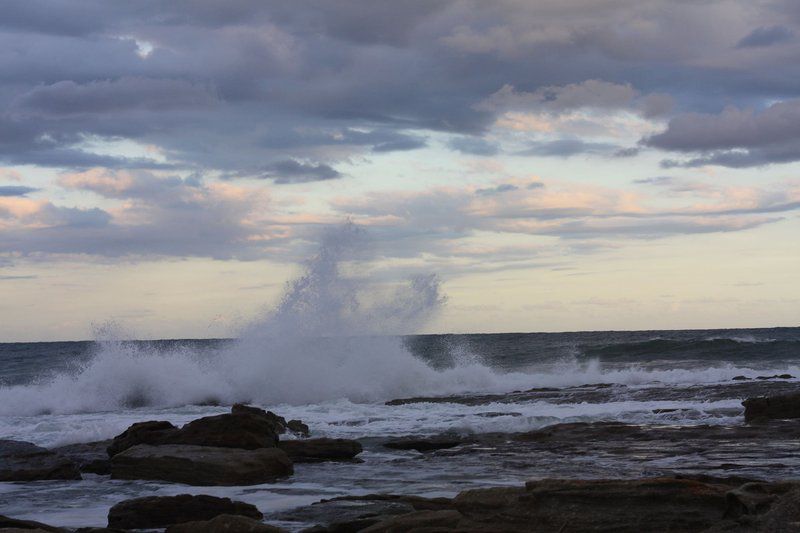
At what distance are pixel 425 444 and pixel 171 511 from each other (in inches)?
256

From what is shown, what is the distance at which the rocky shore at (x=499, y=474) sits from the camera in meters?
7.04

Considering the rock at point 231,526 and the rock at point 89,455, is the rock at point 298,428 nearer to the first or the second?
the rock at point 89,455

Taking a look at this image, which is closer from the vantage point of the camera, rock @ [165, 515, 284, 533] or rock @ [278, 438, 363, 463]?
rock @ [165, 515, 284, 533]

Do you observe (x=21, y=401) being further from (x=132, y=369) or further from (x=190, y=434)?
(x=190, y=434)

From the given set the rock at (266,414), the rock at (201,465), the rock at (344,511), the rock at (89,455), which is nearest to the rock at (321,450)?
the rock at (266,414)

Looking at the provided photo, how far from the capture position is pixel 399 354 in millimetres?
31688

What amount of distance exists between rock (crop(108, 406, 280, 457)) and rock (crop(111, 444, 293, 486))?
0.67 metres

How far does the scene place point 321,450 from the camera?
13.9m

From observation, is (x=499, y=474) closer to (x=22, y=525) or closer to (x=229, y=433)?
(x=229, y=433)

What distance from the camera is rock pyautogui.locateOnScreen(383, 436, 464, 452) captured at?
48.1 feet

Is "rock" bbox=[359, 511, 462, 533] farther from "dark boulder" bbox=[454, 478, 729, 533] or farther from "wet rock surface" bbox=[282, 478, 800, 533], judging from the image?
"dark boulder" bbox=[454, 478, 729, 533]

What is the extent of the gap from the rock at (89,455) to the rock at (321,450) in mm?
2637

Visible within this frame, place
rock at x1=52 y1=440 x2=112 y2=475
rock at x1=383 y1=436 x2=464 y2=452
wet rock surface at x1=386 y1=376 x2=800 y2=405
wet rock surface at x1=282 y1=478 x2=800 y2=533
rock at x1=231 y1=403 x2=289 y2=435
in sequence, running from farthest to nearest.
→ wet rock surface at x1=386 y1=376 x2=800 y2=405 → rock at x1=231 y1=403 x2=289 y2=435 → rock at x1=383 y1=436 x2=464 y2=452 → rock at x1=52 y1=440 x2=112 y2=475 → wet rock surface at x1=282 y1=478 x2=800 y2=533

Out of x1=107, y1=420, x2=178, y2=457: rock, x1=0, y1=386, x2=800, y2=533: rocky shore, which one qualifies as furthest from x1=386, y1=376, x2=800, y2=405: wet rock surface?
x1=107, y1=420, x2=178, y2=457: rock
